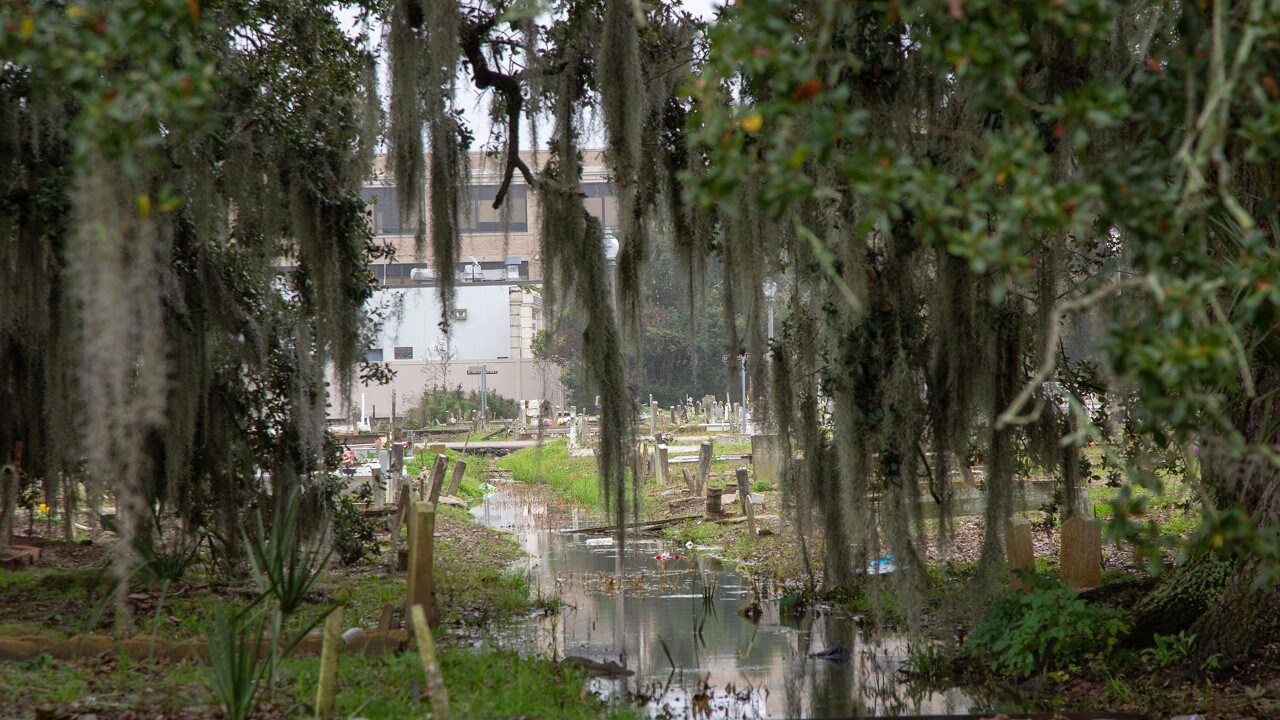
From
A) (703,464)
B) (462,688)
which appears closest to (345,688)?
(462,688)

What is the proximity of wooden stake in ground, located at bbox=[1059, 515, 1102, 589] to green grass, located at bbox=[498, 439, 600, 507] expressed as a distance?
9.54m

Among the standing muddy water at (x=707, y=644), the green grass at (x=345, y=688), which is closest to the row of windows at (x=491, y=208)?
the standing muddy water at (x=707, y=644)

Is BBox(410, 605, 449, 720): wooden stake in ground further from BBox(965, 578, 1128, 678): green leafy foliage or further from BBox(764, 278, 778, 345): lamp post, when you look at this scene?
BBox(764, 278, 778, 345): lamp post

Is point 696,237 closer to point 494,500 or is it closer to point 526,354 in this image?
point 494,500

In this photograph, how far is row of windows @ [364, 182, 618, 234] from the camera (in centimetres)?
817

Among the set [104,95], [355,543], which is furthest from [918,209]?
[355,543]

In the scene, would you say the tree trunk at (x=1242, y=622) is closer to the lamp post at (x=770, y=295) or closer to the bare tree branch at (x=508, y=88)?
the lamp post at (x=770, y=295)

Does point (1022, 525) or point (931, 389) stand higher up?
point (931, 389)

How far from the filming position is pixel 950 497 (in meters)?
6.36

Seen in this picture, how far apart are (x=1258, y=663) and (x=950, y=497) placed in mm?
1773

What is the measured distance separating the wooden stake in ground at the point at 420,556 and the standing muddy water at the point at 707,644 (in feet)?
2.83

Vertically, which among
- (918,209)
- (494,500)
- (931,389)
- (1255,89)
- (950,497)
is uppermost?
(1255,89)

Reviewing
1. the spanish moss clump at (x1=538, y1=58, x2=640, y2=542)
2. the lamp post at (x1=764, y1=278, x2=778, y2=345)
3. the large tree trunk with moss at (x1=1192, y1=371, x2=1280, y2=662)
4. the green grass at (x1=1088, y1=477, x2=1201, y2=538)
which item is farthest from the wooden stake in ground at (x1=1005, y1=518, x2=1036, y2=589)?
the spanish moss clump at (x1=538, y1=58, x2=640, y2=542)

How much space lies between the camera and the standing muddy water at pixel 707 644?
218 inches
